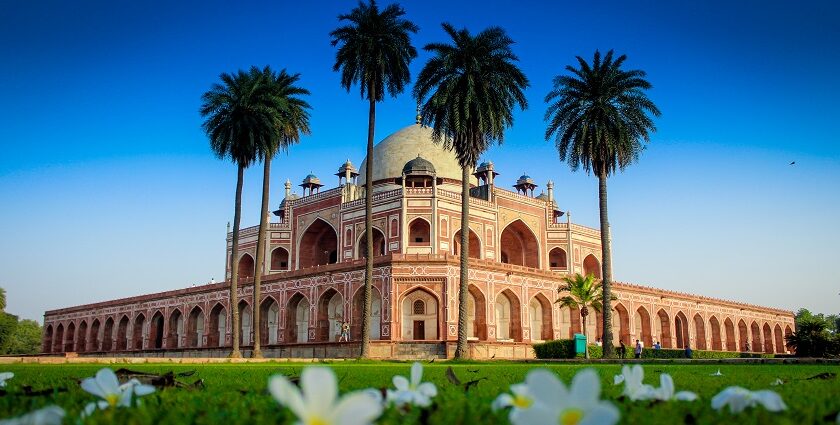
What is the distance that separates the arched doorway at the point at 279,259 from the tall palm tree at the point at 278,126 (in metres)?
17.6

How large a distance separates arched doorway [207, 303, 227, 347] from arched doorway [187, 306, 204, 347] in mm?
1341

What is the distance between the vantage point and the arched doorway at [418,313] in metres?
36.0

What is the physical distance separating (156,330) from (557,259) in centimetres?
3012

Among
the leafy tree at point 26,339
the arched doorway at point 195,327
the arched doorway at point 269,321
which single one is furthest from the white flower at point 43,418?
the leafy tree at point 26,339

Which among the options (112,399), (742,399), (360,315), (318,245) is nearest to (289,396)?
(112,399)

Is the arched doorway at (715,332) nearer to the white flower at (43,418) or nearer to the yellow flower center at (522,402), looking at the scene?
the yellow flower center at (522,402)

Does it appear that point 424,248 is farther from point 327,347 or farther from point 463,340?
point 463,340

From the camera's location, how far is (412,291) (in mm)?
36000

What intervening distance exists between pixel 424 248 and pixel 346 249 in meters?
5.87

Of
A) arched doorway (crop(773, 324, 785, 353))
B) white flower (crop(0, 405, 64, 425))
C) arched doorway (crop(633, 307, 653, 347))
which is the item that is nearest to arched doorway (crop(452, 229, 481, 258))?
arched doorway (crop(633, 307, 653, 347))

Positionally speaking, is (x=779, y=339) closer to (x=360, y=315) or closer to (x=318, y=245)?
(x=318, y=245)

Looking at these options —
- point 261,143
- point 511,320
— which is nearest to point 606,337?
point 511,320

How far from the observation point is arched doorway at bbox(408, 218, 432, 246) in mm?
42669

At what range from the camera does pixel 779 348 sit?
197 ft
